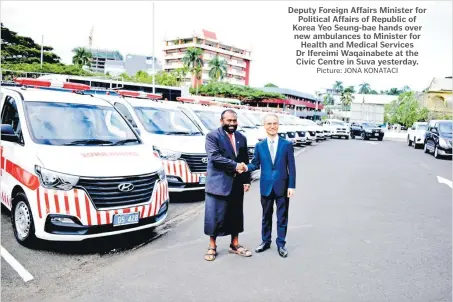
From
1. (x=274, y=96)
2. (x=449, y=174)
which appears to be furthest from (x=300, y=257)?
(x=274, y=96)

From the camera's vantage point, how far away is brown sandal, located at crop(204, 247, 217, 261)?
482 cm

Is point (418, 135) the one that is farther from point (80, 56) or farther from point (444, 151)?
point (80, 56)

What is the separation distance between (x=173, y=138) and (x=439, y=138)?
1528 centimetres

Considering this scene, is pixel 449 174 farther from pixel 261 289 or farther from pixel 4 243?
pixel 4 243

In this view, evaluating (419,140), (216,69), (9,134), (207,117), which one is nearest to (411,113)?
(419,140)

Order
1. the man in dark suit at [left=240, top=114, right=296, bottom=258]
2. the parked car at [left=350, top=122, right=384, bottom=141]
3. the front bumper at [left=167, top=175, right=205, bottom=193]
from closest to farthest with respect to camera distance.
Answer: the man in dark suit at [left=240, top=114, right=296, bottom=258] → the front bumper at [left=167, top=175, right=205, bottom=193] → the parked car at [left=350, top=122, right=384, bottom=141]

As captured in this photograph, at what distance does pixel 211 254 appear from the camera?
15.9 ft

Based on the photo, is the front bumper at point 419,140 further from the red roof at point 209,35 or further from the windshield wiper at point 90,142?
the red roof at point 209,35

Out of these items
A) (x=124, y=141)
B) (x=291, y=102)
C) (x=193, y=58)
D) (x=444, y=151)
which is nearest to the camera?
(x=124, y=141)

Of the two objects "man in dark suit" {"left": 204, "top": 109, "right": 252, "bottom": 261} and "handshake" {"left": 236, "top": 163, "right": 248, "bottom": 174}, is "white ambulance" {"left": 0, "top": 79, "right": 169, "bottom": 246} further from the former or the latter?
"handshake" {"left": 236, "top": 163, "right": 248, "bottom": 174}

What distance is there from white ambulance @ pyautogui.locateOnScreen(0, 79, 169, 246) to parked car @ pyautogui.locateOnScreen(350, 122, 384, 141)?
3291 centimetres

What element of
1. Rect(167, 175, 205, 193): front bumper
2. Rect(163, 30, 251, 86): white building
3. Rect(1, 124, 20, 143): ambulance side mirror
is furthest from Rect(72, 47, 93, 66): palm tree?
Rect(1, 124, 20, 143): ambulance side mirror

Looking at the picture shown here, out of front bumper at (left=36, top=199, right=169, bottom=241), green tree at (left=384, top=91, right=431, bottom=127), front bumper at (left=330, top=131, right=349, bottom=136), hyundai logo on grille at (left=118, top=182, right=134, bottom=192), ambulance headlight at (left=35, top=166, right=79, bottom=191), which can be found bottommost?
front bumper at (left=36, top=199, right=169, bottom=241)

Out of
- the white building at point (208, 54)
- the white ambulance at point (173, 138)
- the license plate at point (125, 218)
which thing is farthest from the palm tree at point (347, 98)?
the license plate at point (125, 218)
